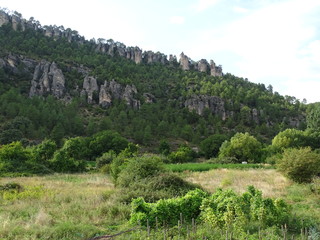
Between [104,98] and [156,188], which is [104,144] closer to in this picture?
[156,188]

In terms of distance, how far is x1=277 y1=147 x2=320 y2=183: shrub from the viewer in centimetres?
2147

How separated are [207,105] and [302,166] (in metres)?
108

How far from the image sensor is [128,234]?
31.3ft

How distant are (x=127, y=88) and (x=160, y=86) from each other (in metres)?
21.0

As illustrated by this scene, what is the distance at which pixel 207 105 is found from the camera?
128500mm

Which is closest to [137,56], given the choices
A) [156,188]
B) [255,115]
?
[255,115]

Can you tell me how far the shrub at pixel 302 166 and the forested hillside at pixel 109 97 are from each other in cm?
5665

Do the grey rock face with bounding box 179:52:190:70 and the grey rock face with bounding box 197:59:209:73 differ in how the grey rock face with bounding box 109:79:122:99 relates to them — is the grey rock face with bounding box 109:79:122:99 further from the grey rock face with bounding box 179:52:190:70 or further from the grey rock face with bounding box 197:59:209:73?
the grey rock face with bounding box 197:59:209:73

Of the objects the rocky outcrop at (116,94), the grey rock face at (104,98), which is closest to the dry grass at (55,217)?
the grey rock face at (104,98)

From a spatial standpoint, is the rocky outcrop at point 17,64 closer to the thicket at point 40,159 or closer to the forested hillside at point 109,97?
the forested hillside at point 109,97

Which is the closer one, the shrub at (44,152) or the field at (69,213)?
the field at (69,213)

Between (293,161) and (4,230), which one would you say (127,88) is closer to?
(293,161)

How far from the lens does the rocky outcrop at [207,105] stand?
125438mm

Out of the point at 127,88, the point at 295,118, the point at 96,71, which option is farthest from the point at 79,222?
the point at 295,118
